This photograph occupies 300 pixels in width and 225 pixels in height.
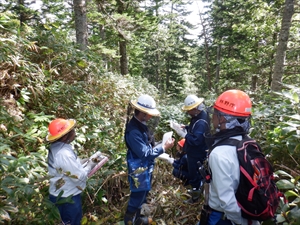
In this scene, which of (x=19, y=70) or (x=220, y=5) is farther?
(x=220, y=5)

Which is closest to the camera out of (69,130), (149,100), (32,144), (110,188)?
(69,130)

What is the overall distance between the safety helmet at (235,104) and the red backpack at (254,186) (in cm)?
33

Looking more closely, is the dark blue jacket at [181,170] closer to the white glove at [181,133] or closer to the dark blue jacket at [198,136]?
the dark blue jacket at [198,136]

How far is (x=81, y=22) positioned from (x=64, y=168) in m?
5.68

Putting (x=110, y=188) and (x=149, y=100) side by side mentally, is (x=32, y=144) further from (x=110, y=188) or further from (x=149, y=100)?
(x=149, y=100)

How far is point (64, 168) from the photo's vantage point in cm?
288

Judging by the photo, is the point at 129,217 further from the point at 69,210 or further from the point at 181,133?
the point at 181,133

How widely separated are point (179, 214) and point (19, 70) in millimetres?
4480

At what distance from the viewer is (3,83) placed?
4.41 m

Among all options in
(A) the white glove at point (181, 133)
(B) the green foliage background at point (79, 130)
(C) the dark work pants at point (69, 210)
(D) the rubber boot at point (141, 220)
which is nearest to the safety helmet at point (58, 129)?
(B) the green foliage background at point (79, 130)

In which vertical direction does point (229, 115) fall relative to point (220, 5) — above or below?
below

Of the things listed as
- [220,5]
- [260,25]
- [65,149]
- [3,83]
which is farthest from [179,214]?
[220,5]

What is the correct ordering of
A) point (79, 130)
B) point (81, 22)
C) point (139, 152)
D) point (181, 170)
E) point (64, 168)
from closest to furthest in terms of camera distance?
point (64, 168) → point (139, 152) → point (79, 130) → point (181, 170) → point (81, 22)

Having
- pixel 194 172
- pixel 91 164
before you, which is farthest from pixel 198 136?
pixel 91 164
